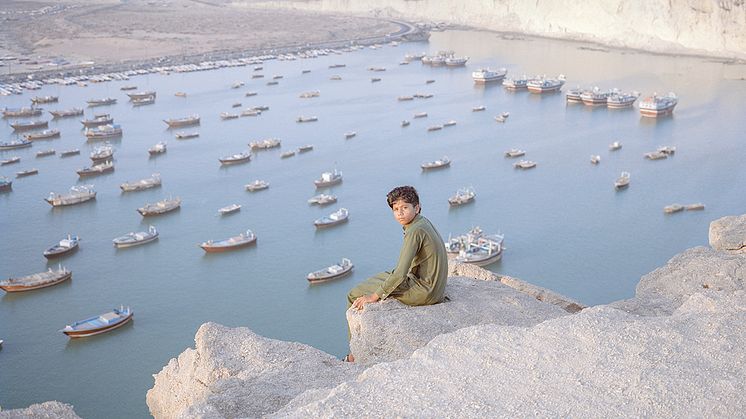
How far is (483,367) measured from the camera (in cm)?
446

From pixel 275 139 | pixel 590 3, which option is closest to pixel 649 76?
pixel 590 3

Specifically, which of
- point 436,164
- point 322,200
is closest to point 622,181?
point 436,164

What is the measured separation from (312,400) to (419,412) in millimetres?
638

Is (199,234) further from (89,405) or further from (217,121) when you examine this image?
(217,121)

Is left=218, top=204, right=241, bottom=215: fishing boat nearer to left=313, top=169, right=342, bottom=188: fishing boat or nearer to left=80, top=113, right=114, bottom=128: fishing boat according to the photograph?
left=313, top=169, right=342, bottom=188: fishing boat

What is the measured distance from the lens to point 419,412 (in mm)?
3982

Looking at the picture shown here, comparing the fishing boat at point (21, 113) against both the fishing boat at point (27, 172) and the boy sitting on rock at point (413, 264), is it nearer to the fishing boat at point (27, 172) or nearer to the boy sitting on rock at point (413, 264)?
the fishing boat at point (27, 172)

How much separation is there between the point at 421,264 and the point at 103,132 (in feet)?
90.3

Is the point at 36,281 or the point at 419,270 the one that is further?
the point at 36,281

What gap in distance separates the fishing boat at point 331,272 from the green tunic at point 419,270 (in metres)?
11.9

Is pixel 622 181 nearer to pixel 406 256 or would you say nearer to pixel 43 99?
pixel 406 256

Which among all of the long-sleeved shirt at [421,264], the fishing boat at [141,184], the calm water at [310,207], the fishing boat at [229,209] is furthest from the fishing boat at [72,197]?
the long-sleeved shirt at [421,264]

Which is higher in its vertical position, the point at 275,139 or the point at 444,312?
the point at 444,312

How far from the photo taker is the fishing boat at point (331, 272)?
18.0 metres
